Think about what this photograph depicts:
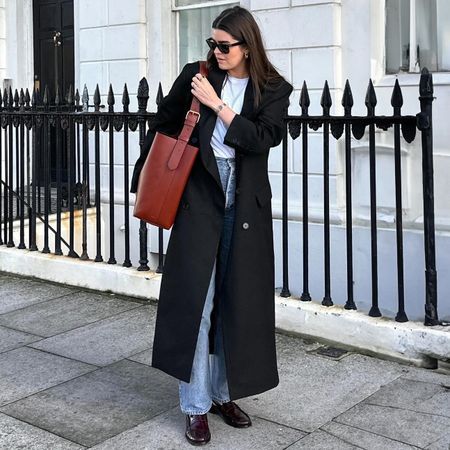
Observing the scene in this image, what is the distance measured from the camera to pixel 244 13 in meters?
3.77

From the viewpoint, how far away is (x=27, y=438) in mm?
4027

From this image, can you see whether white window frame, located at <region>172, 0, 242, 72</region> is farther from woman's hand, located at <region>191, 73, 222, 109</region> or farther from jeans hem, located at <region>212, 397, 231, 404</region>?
jeans hem, located at <region>212, 397, 231, 404</region>

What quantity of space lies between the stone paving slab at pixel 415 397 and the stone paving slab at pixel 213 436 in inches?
26.7

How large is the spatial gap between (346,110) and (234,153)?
5.70 feet

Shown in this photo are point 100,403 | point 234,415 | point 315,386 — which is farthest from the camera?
point 315,386

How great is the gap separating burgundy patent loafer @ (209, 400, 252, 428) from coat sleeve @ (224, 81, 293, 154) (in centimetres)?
134

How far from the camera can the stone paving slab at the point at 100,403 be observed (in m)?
4.14

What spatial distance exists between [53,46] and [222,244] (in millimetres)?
8465

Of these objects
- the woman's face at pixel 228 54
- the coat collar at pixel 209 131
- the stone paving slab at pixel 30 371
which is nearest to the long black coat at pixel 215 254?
the coat collar at pixel 209 131

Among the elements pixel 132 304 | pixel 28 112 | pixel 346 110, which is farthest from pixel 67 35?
pixel 346 110

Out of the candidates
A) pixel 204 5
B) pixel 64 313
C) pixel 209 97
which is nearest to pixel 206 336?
pixel 209 97

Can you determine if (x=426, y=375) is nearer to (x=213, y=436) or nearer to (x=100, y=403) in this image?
(x=213, y=436)

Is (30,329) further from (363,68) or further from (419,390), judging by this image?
(363,68)

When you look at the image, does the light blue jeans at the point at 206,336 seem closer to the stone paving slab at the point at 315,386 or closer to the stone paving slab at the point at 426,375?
the stone paving slab at the point at 315,386
